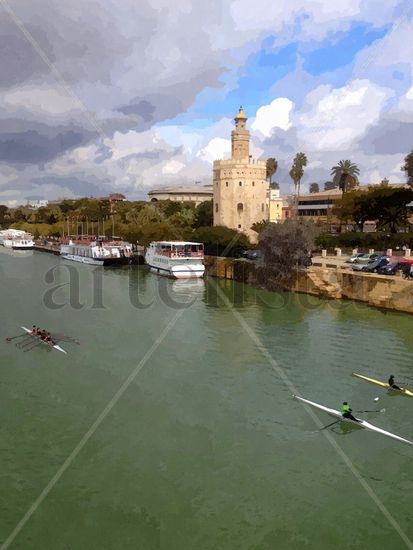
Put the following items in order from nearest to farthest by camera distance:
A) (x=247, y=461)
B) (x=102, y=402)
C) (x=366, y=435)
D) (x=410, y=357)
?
(x=247, y=461) → (x=366, y=435) → (x=102, y=402) → (x=410, y=357)

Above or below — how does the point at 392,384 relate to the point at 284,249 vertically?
below

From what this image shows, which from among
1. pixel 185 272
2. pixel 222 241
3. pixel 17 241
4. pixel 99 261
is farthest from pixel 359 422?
pixel 17 241

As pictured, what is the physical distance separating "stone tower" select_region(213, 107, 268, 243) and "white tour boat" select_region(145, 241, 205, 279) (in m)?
18.8

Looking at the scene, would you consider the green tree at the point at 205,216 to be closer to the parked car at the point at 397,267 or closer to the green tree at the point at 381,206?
the green tree at the point at 381,206

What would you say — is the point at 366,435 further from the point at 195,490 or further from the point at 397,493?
the point at 195,490

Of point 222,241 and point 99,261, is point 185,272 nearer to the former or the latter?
point 222,241

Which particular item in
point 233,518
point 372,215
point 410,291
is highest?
point 372,215

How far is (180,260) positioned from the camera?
63.2 m

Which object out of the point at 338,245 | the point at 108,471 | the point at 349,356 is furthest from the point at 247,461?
the point at 338,245

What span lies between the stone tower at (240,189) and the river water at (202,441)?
164 ft

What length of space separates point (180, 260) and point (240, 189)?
26033mm

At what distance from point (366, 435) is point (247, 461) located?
15.7ft

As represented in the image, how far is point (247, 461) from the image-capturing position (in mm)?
17109

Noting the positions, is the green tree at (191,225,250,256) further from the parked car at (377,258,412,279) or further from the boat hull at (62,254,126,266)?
the parked car at (377,258,412,279)
